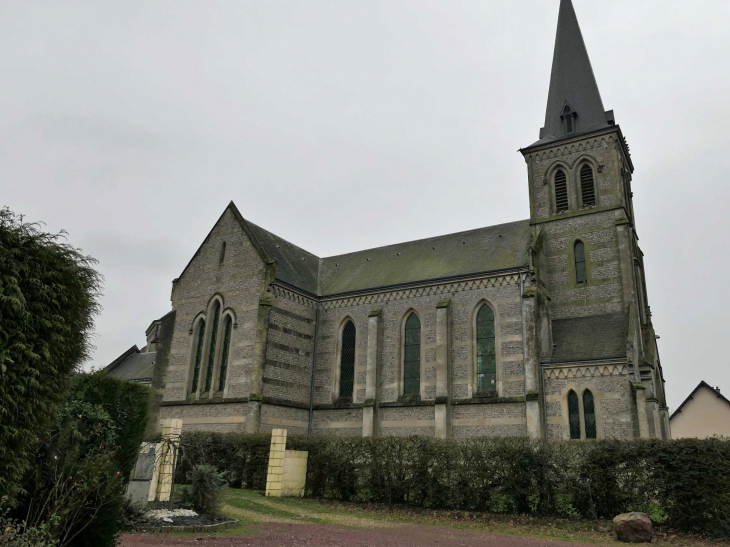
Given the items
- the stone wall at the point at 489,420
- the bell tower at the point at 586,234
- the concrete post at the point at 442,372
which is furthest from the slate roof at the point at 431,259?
the stone wall at the point at 489,420

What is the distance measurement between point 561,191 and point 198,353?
21596 millimetres

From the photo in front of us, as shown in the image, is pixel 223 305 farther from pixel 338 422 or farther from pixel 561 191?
pixel 561 191

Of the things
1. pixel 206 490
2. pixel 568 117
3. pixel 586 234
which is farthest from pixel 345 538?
pixel 568 117

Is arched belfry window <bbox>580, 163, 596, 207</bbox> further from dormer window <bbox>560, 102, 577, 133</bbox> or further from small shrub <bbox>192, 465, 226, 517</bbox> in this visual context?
small shrub <bbox>192, 465, 226, 517</bbox>

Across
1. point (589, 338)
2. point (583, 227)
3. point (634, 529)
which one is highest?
point (583, 227)

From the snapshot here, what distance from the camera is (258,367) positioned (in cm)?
2806

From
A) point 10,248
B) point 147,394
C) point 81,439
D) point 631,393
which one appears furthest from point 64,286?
point 631,393

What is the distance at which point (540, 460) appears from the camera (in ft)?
55.8

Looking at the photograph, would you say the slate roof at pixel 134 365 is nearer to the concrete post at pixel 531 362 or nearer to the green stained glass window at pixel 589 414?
the concrete post at pixel 531 362

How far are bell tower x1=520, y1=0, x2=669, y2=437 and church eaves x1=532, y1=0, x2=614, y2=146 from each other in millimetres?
58

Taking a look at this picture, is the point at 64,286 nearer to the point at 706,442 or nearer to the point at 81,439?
the point at 81,439

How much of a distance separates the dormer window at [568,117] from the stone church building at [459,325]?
101mm

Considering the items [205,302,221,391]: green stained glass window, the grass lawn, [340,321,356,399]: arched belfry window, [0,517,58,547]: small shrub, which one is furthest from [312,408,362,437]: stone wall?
[0,517,58,547]: small shrub

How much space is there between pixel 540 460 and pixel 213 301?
788 inches
